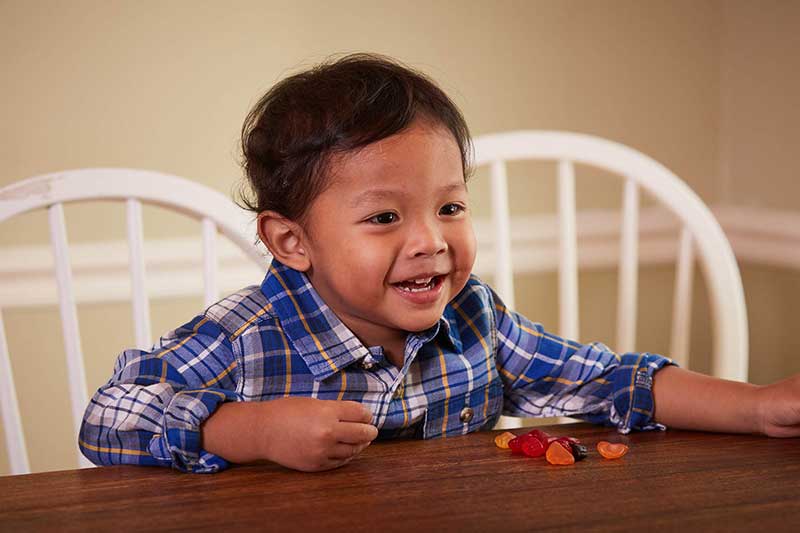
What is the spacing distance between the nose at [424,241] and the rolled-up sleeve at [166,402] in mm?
203

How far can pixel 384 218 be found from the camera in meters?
0.98

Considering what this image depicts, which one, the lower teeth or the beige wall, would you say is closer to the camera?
the lower teeth

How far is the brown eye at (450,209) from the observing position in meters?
1.01

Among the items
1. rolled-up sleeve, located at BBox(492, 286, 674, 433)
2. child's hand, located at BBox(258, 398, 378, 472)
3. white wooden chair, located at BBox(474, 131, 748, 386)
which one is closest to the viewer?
child's hand, located at BBox(258, 398, 378, 472)

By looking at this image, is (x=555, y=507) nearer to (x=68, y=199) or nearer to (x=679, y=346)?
(x=68, y=199)

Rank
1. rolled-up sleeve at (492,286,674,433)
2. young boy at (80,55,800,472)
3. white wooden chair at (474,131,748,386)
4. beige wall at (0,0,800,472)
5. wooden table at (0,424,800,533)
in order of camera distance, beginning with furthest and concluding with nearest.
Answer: beige wall at (0,0,800,472) → white wooden chair at (474,131,748,386) → rolled-up sleeve at (492,286,674,433) → young boy at (80,55,800,472) → wooden table at (0,424,800,533)

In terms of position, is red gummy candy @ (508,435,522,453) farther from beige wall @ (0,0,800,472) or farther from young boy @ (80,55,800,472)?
beige wall @ (0,0,800,472)

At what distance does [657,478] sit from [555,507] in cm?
12

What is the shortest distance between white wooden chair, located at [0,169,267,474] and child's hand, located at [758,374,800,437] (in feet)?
2.03

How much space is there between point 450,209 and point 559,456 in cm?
29

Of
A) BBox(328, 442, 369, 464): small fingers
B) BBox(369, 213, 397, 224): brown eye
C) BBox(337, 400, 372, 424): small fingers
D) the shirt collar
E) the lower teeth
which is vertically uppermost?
BBox(369, 213, 397, 224): brown eye

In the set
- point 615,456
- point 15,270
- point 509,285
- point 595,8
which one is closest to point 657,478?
point 615,456

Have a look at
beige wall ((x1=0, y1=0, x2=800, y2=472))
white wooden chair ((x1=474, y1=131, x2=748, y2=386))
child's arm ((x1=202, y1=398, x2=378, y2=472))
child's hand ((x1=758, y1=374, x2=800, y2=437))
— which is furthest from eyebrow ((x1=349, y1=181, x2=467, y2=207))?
beige wall ((x1=0, y1=0, x2=800, y2=472))

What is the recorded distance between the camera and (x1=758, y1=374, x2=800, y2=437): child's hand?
923mm
